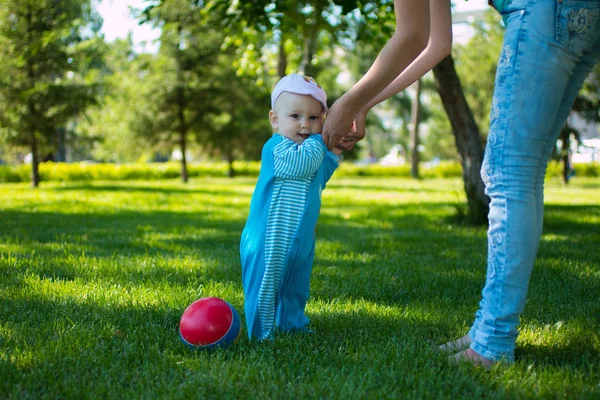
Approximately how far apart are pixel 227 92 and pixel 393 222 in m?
17.2

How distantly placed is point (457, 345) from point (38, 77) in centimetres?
1655

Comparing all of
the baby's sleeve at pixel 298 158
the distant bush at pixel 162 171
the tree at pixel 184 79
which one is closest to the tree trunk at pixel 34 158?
the distant bush at pixel 162 171

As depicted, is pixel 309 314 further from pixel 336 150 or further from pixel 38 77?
pixel 38 77

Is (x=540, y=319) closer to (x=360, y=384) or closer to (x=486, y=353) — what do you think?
(x=486, y=353)

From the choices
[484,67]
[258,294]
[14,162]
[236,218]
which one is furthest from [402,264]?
[484,67]

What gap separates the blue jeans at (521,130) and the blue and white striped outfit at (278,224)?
822 mm

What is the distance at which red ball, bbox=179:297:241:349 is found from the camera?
2.78 metres

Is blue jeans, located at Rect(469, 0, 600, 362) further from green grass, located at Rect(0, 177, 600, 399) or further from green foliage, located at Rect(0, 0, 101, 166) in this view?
green foliage, located at Rect(0, 0, 101, 166)

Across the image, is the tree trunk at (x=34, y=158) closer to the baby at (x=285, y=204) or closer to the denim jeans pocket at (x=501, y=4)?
the baby at (x=285, y=204)

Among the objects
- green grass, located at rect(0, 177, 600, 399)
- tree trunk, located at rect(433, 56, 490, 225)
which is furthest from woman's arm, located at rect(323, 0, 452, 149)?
tree trunk, located at rect(433, 56, 490, 225)

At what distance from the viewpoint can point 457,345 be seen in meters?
2.75

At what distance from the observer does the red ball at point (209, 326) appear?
2.78 meters

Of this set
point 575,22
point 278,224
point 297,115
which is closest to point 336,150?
point 297,115

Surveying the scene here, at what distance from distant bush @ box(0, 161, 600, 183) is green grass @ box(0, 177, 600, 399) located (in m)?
17.9
